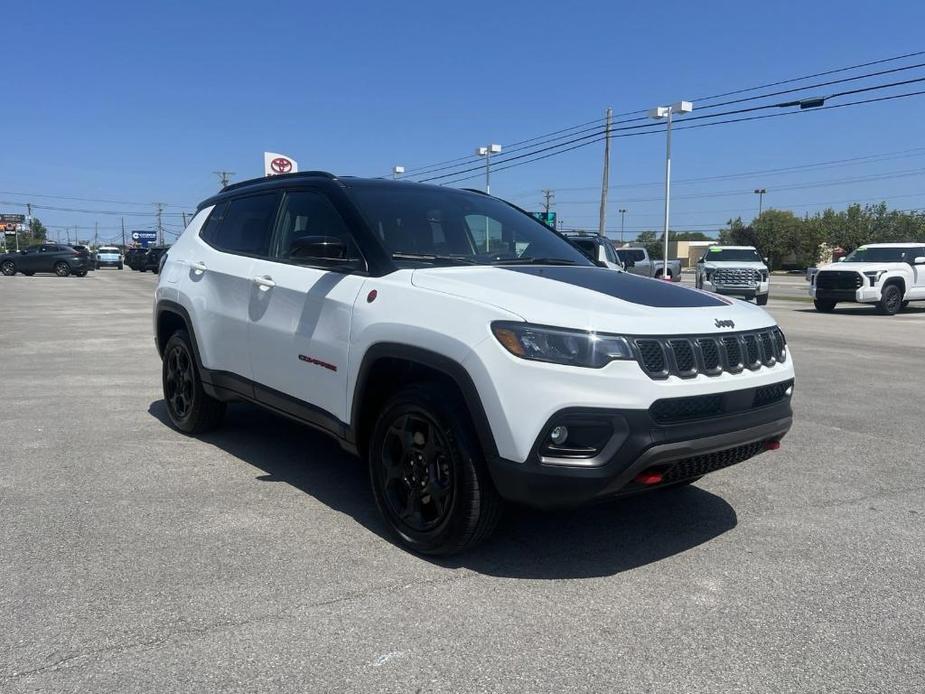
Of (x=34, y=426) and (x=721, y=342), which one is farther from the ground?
(x=721, y=342)

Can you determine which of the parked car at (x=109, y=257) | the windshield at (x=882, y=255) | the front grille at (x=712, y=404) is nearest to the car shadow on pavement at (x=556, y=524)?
the front grille at (x=712, y=404)

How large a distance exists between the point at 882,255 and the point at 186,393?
66.7 ft

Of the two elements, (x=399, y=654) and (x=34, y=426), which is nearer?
(x=399, y=654)

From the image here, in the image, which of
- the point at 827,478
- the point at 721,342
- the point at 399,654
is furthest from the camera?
the point at 827,478

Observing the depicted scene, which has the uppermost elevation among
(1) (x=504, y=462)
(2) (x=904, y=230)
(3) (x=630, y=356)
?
(2) (x=904, y=230)

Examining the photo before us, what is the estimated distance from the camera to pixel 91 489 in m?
4.59

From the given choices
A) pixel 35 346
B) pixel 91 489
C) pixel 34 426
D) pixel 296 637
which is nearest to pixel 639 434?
pixel 296 637

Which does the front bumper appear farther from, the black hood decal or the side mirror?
the side mirror

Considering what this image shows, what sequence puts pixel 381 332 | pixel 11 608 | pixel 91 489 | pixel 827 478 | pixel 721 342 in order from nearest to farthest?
pixel 11 608
pixel 721 342
pixel 381 332
pixel 91 489
pixel 827 478

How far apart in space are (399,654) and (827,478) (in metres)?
3.43

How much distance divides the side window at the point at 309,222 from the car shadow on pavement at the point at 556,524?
1410mm

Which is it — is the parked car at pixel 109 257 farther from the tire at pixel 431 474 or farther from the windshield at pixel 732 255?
the tire at pixel 431 474

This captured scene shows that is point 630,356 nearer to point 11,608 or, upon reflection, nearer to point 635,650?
point 635,650

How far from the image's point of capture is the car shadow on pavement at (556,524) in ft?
11.8
